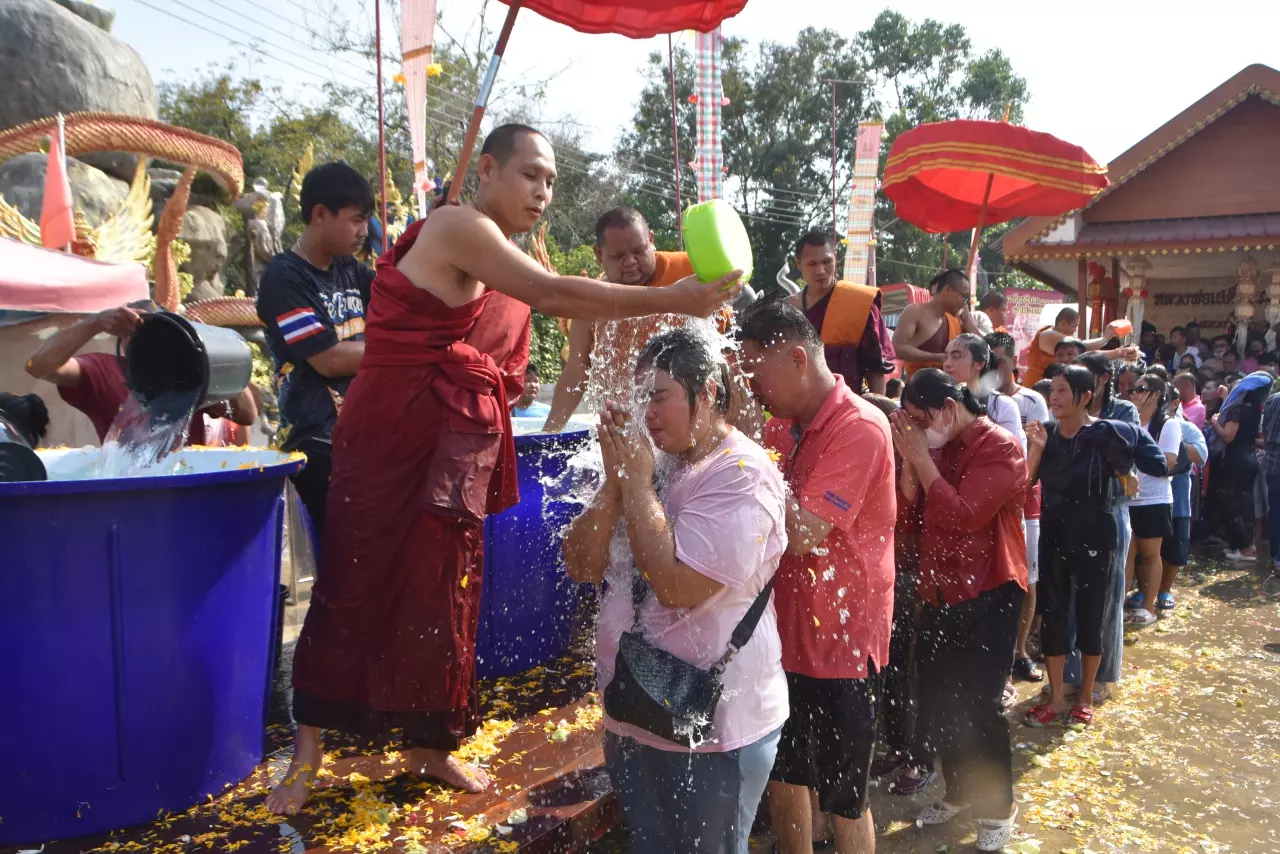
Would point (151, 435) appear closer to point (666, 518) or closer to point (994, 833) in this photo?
point (666, 518)

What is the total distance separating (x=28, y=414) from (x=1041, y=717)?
16.6 ft

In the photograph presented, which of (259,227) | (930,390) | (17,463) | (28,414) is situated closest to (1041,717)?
(930,390)

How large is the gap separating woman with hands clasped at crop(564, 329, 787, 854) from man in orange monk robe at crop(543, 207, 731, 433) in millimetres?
1664

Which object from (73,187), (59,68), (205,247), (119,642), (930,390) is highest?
(59,68)

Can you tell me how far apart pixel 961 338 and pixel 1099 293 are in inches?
562

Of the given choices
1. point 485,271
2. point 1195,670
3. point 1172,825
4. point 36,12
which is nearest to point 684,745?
point 485,271

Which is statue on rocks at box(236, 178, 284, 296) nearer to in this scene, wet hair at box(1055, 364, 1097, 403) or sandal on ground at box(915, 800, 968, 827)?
wet hair at box(1055, 364, 1097, 403)

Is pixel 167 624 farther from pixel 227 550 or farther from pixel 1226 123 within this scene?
pixel 1226 123

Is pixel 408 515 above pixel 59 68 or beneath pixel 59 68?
beneath

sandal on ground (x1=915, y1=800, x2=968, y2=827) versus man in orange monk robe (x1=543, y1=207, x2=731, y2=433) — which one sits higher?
man in orange monk robe (x1=543, y1=207, x2=731, y2=433)

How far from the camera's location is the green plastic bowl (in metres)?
2.33

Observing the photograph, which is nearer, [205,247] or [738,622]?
[738,622]

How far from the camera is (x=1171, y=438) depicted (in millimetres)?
6898

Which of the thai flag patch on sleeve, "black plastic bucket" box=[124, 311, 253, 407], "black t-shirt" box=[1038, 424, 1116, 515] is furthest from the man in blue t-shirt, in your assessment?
"black t-shirt" box=[1038, 424, 1116, 515]
